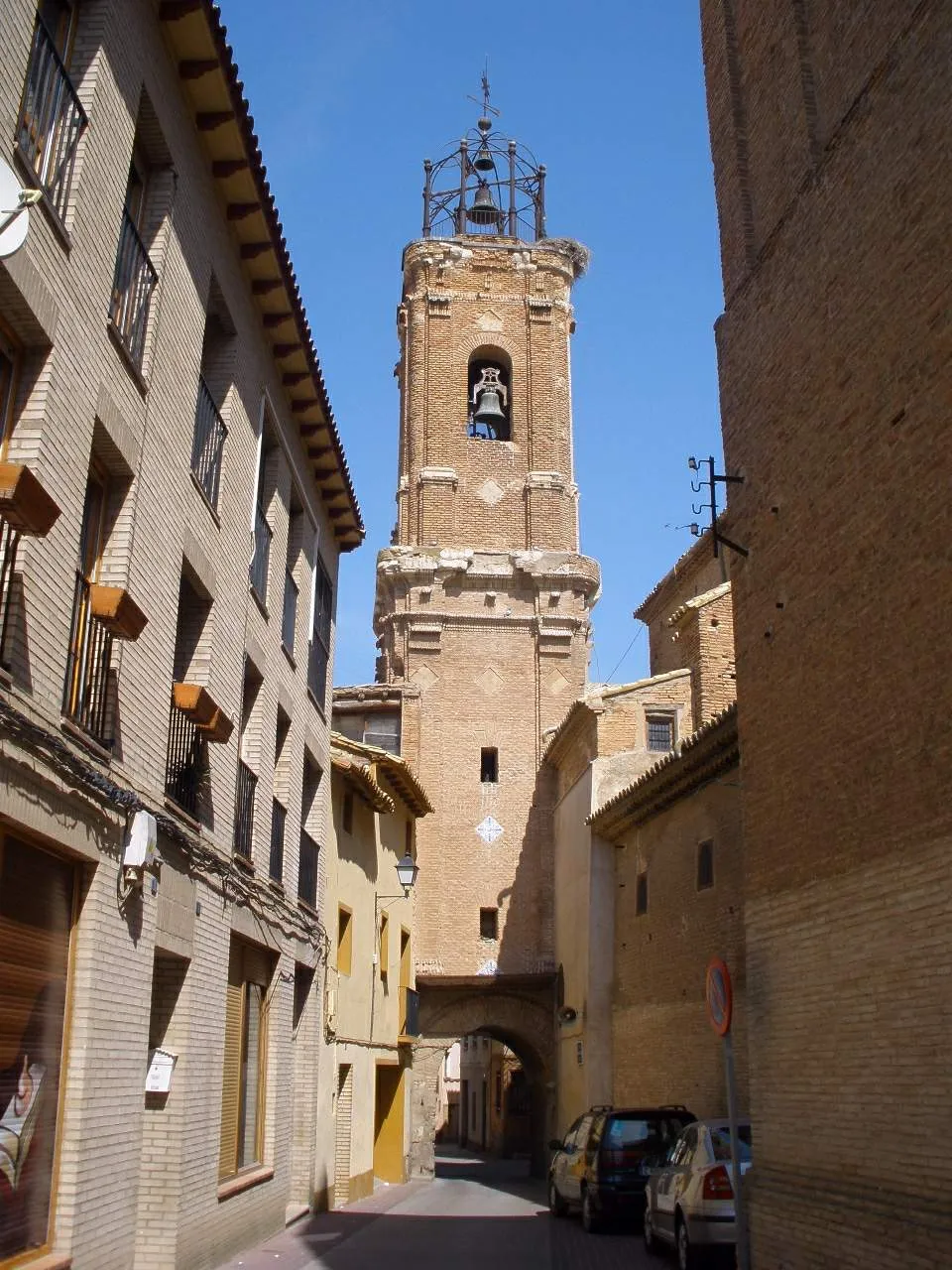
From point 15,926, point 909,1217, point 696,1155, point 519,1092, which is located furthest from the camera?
point 519,1092

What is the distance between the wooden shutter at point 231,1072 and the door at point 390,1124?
12959 mm

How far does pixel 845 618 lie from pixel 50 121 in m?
6.75

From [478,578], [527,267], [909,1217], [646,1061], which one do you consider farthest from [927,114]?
[527,267]

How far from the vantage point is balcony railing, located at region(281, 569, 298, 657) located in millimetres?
15236

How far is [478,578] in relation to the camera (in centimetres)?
3222

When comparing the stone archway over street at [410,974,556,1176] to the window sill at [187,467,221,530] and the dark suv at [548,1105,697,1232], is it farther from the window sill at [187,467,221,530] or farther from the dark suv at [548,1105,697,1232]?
the window sill at [187,467,221,530]

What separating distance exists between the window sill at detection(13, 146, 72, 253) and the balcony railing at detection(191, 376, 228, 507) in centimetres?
335

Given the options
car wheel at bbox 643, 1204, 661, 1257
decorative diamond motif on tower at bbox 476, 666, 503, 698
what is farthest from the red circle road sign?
decorative diamond motif on tower at bbox 476, 666, 503, 698

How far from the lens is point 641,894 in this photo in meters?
23.1

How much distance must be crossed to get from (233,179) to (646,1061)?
15.6 metres

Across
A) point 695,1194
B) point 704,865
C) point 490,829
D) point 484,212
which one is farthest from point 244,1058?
point 484,212

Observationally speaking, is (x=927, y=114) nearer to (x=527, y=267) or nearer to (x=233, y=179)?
(x=233, y=179)

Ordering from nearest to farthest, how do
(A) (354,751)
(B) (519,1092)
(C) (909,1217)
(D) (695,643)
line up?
1. (C) (909,1217)
2. (A) (354,751)
3. (D) (695,643)
4. (B) (519,1092)

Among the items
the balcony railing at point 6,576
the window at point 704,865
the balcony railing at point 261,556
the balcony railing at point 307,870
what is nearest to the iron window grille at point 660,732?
the window at point 704,865
